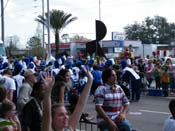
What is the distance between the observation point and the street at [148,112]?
38.5ft

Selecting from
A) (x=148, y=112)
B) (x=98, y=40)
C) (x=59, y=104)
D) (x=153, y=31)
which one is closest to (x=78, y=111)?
(x=59, y=104)

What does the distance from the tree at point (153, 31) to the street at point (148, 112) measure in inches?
3902

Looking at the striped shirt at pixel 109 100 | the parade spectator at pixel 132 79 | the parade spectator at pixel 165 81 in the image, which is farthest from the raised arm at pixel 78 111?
the parade spectator at pixel 165 81

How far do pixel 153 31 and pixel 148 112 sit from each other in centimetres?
10424

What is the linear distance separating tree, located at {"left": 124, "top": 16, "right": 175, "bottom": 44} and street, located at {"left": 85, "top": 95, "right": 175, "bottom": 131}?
325ft

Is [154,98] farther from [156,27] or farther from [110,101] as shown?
[156,27]

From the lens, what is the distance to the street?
11727mm

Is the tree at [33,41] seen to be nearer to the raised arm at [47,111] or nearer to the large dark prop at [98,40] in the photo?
the large dark prop at [98,40]

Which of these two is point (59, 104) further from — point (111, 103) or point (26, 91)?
point (26, 91)

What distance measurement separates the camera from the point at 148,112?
14.4 metres

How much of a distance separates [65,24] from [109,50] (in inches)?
471

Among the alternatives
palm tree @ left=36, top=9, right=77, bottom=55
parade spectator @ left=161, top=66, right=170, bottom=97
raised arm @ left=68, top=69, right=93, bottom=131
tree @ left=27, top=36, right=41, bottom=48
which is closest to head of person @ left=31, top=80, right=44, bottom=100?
raised arm @ left=68, top=69, right=93, bottom=131

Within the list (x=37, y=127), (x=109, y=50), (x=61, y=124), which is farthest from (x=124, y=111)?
(x=109, y=50)

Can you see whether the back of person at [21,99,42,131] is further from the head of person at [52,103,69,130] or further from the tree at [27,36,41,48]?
the tree at [27,36,41,48]
